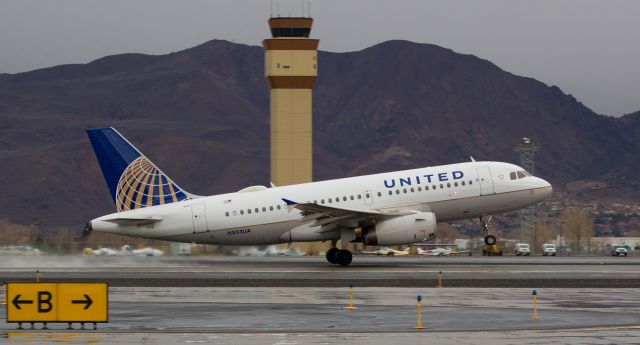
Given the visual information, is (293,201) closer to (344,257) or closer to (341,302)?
(344,257)

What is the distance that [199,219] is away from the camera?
5684 cm

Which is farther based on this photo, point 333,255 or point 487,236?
point 487,236

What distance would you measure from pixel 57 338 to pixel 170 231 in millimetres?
27257

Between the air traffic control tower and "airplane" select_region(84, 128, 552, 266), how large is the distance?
5663cm

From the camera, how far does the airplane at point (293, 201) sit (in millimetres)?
56250

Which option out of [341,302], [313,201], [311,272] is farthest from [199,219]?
[341,302]

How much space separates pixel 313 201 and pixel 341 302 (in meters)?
17.9

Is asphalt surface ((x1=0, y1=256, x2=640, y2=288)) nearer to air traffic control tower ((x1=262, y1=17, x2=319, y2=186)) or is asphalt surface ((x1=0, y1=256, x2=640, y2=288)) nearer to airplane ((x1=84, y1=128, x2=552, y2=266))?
airplane ((x1=84, y1=128, x2=552, y2=266))

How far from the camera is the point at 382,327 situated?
31938 millimetres

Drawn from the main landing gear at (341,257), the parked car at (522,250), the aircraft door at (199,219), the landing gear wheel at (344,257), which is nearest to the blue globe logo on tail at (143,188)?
the aircraft door at (199,219)

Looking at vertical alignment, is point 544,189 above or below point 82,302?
above

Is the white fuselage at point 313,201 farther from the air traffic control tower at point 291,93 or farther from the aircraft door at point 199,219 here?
the air traffic control tower at point 291,93

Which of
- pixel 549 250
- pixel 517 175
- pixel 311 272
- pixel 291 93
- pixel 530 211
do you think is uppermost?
pixel 291 93

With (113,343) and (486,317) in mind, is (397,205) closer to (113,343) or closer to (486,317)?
(486,317)
